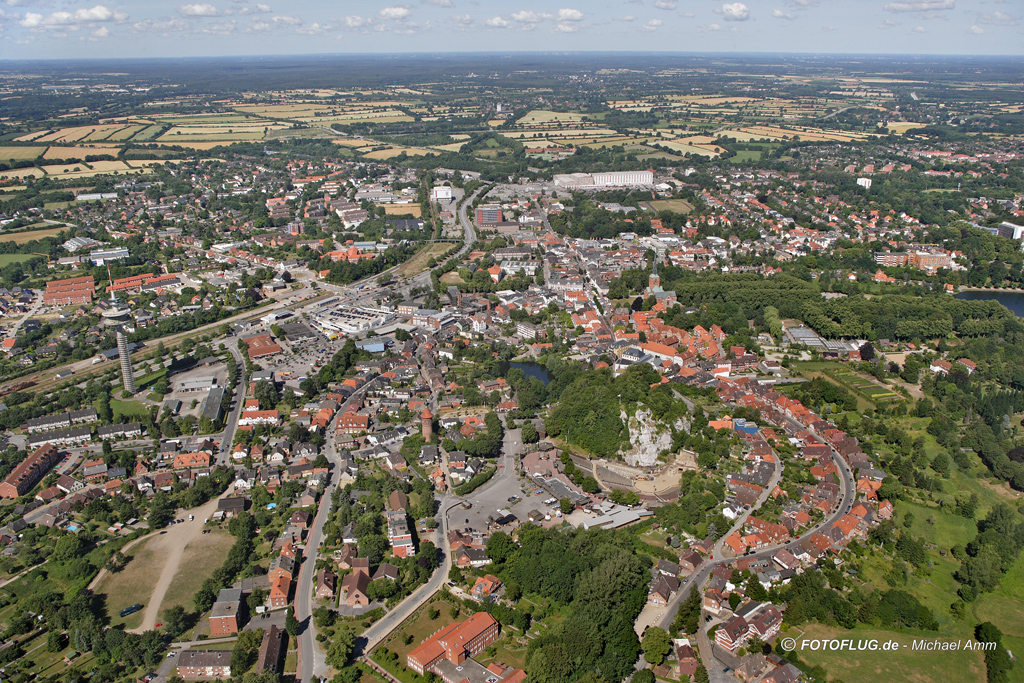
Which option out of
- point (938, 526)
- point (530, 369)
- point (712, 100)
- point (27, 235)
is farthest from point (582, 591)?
point (712, 100)

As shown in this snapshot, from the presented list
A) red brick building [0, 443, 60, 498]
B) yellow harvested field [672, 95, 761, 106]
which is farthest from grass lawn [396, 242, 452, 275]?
yellow harvested field [672, 95, 761, 106]

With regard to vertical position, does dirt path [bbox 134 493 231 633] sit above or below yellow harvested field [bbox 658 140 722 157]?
below

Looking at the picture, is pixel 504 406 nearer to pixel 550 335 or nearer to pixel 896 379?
pixel 550 335

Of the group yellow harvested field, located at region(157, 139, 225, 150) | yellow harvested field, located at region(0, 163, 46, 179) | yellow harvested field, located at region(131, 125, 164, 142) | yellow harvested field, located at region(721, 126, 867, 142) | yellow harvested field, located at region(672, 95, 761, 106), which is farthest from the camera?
yellow harvested field, located at region(672, 95, 761, 106)

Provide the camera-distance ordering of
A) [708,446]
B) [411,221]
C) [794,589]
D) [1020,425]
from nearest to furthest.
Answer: [794,589] < [708,446] < [1020,425] < [411,221]

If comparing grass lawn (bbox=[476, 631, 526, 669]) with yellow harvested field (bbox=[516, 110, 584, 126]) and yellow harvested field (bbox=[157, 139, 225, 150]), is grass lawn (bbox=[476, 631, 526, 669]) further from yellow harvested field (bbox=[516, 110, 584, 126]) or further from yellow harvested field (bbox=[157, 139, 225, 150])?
yellow harvested field (bbox=[516, 110, 584, 126])

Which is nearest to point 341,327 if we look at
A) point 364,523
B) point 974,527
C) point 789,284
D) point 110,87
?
point 364,523
